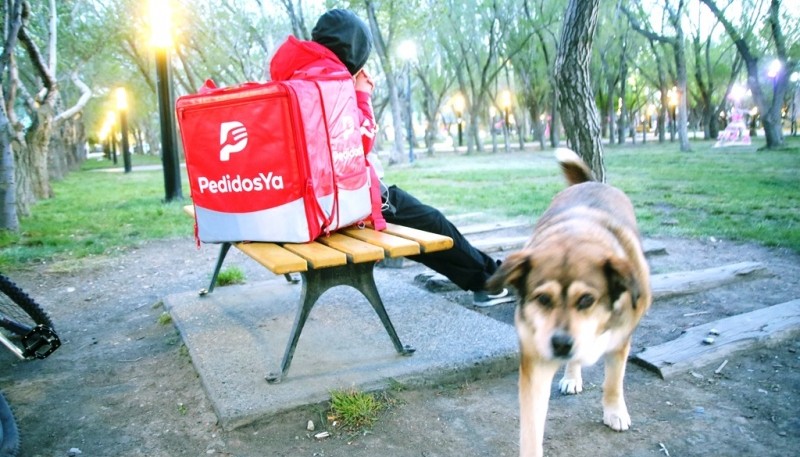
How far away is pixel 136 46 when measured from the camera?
2617 centimetres

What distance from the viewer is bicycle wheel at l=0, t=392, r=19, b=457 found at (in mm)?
2500

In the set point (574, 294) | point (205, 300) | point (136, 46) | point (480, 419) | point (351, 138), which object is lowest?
point (480, 419)

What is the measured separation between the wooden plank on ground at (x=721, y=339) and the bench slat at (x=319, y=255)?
195cm

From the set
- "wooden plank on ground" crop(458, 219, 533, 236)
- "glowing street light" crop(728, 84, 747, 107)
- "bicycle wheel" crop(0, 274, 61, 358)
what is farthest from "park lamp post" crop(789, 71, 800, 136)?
"bicycle wheel" crop(0, 274, 61, 358)

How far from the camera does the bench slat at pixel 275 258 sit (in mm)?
2783

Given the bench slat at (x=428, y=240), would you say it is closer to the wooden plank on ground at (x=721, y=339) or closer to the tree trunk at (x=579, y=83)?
the wooden plank on ground at (x=721, y=339)

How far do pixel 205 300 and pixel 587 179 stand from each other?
10.1ft

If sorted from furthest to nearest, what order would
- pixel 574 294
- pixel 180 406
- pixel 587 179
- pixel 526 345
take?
pixel 587 179
pixel 180 406
pixel 526 345
pixel 574 294

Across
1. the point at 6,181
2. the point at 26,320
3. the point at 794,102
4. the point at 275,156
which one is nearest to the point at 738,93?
the point at 794,102

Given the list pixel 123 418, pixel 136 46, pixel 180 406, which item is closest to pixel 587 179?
pixel 180 406

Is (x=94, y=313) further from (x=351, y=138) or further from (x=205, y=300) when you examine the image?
(x=351, y=138)

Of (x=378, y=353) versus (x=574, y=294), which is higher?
(x=574, y=294)

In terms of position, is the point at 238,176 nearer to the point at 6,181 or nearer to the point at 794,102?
the point at 6,181

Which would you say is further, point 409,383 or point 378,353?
point 378,353
